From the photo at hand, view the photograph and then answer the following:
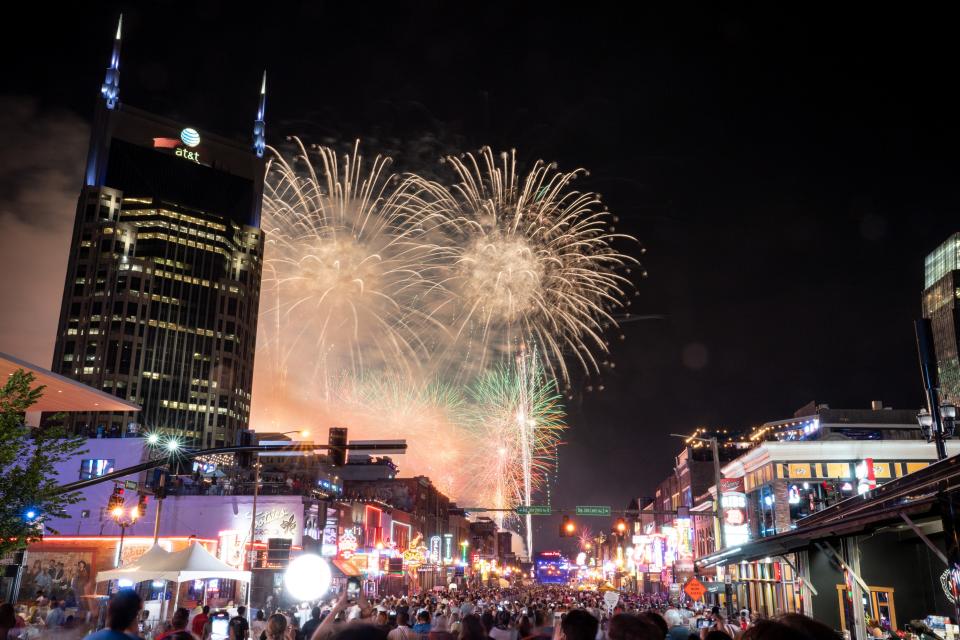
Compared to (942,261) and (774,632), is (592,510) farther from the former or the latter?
(942,261)

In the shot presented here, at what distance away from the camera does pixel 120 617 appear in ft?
21.3

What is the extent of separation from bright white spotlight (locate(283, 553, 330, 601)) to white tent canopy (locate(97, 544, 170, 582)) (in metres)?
15.1

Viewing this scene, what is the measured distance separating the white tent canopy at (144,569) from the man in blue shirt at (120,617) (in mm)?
15987

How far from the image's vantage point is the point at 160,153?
15325 centimetres

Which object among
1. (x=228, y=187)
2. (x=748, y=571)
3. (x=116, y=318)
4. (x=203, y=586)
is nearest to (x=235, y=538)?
(x=203, y=586)

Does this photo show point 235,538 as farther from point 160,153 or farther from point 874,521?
point 160,153

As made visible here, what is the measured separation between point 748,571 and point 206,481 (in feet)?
139

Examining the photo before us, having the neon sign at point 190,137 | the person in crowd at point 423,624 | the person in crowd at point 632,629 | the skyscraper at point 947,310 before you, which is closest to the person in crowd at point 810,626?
the person in crowd at point 632,629

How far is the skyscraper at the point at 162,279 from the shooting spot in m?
136

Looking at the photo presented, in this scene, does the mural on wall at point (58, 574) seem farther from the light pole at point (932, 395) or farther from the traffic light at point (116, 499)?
the light pole at point (932, 395)

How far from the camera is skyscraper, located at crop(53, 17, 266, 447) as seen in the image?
445 feet

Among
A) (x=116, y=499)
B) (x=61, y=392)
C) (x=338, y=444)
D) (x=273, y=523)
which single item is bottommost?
(x=273, y=523)

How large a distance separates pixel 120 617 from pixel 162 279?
146 meters

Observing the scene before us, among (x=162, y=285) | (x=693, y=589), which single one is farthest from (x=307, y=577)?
(x=162, y=285)
